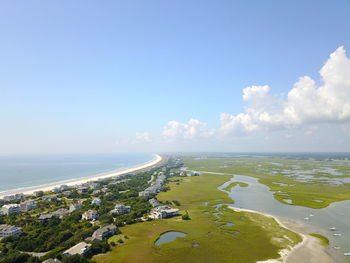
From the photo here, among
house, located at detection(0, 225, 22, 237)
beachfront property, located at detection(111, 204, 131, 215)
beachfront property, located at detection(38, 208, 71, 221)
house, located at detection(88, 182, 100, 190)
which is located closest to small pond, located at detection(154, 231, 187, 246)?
beachfront property, located at detection(111, 204, 131, 215)

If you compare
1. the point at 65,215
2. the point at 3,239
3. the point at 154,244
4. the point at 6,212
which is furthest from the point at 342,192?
the point at 6,212

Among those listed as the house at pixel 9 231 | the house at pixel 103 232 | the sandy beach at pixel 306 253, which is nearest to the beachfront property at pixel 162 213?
the house at pixel 103 232

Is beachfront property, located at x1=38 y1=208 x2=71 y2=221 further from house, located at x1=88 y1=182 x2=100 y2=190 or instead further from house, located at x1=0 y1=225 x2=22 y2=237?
house, located at x1=88 y1=182 x2=100 y2=190

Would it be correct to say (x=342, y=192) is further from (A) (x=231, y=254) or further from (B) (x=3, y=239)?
(B) (x=3, y=239)

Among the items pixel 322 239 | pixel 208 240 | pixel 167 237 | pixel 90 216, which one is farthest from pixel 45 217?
pixel 322 239

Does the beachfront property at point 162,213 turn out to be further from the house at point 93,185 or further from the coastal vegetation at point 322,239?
the house at point 93,185

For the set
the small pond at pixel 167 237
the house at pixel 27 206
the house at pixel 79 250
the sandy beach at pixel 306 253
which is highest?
the house at pixel 79 250

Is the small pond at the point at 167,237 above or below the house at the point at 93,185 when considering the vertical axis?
below
